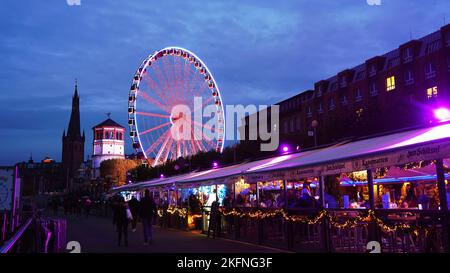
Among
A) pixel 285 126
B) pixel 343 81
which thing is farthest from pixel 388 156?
pixel 285 126

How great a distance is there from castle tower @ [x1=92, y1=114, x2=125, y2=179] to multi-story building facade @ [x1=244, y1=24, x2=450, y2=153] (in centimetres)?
7622

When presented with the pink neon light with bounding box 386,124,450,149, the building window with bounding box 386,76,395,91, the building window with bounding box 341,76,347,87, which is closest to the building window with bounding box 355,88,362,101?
the building window with bounding box 341,76,347,87

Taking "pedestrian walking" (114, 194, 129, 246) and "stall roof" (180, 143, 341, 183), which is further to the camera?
"stall roof" (180, 143, 341, 183)

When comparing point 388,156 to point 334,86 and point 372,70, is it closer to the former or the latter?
point 372,70

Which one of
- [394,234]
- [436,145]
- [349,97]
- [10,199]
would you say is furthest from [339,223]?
[349,97]

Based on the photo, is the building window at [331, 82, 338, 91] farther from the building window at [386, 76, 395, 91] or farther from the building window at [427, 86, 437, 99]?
the building window at [427, 86, 437, 99]

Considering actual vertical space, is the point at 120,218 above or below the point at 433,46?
below

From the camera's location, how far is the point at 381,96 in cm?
5628

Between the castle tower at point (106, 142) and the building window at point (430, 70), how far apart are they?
103616 millimetres

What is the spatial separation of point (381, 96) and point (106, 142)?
98.6 m

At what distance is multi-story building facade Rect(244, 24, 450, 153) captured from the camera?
33.2 m

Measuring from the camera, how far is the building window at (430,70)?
48991 millimetres

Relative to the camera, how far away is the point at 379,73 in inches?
2239
